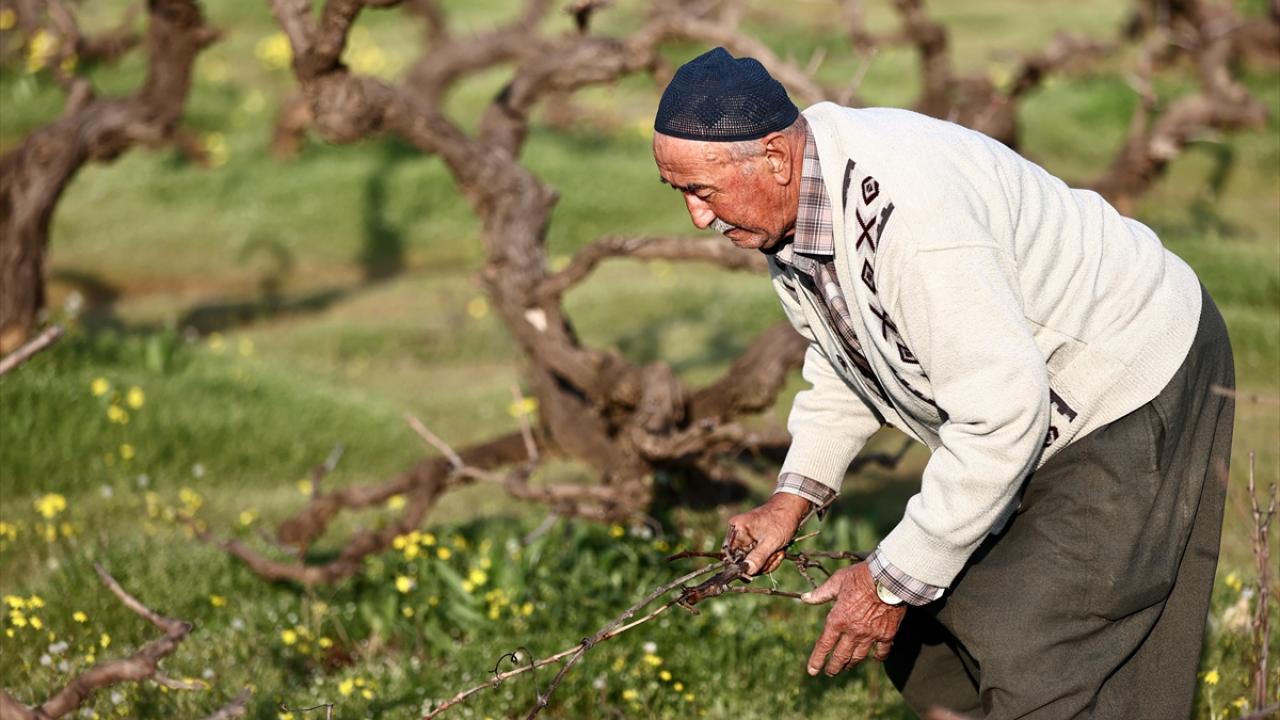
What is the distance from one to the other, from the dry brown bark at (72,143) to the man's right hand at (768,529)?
243 inches

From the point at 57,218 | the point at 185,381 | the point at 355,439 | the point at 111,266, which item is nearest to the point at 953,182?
the point at 355,439

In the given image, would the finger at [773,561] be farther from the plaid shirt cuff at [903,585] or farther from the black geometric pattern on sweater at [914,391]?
the black geometric pattern on sweater at [914,391]

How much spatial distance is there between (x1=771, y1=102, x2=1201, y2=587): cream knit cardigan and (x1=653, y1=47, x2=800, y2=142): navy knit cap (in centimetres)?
12

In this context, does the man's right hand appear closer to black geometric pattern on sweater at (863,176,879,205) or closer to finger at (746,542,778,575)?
finger at (746,542,778,575)

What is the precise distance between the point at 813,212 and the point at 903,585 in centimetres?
83

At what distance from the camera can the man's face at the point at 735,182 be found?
9.45 feet

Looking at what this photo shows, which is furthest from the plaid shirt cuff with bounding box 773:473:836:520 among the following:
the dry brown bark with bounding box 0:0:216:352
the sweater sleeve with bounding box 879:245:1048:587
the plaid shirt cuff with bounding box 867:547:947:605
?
the dry brown bark with bounding box 0:0:216:352

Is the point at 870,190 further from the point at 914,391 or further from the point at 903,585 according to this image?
the point at 903,585

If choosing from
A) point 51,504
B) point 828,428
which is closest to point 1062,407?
point 828,428

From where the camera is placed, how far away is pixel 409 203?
1281 centimetres

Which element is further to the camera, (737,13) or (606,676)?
(737,13)

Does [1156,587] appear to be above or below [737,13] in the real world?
above

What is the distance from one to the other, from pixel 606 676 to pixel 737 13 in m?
6.11

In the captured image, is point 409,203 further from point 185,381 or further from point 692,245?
point 692,245
